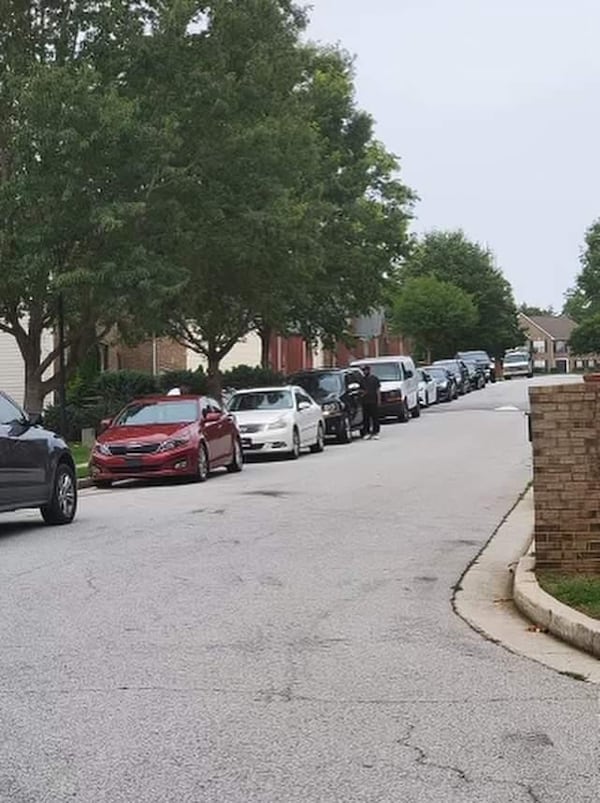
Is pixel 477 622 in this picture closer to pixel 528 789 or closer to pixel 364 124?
pixel 528 789

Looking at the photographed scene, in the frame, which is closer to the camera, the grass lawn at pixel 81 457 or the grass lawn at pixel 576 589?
the grass lawn at pixel 576 589

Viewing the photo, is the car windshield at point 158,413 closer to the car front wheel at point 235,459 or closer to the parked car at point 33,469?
the car front wheel at point 235,459

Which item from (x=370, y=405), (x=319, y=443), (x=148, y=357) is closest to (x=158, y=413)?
(x=319, y=443)

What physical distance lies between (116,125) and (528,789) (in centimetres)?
1929

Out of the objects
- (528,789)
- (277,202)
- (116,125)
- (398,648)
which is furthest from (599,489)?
(277,202)

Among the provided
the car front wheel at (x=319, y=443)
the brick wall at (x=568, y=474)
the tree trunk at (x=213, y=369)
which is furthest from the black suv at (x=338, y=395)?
the brick wall at (x=568, y=474)

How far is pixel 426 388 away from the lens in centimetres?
4953

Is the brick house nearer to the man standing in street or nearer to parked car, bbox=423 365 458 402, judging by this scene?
parked car, bbox=423 365 458 402

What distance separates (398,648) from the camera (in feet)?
26.9

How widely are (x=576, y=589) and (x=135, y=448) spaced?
11.9m

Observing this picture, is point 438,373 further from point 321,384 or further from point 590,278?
point 590,278

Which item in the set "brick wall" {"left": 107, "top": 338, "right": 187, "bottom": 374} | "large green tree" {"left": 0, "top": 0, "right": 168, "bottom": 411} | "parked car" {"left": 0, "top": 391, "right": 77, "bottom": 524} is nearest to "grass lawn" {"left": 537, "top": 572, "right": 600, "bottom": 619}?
"parked car" {"left": 0, "top": 391, "right": 77, "bottom": 524}

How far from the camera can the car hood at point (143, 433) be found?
20.3 meters

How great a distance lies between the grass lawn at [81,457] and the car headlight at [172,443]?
2721 mm
